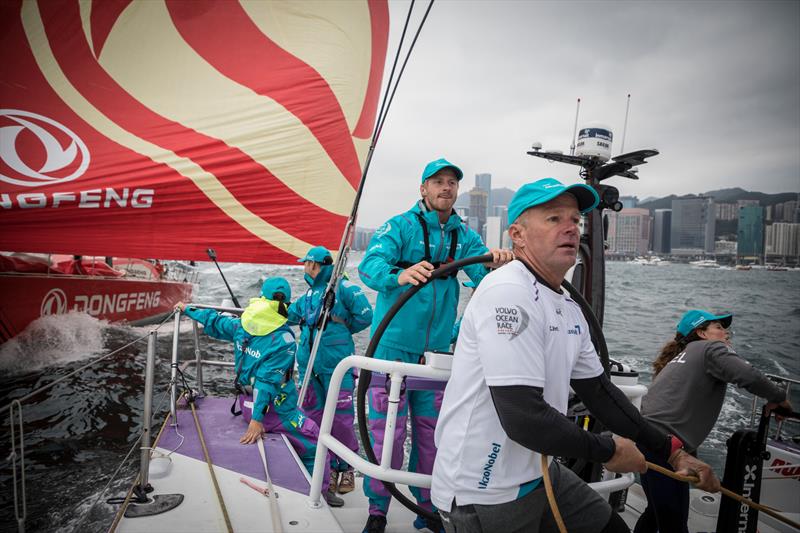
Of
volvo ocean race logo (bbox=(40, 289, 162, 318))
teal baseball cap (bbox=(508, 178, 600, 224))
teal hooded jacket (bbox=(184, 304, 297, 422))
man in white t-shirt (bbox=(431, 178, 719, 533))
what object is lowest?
volvo ocean race logo (bbox=(40, 289, 162, 318))

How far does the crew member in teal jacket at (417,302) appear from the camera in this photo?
2.42m

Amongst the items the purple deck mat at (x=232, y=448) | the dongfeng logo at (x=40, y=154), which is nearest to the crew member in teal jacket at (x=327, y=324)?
the purple deck mat at (x=232, y=448)

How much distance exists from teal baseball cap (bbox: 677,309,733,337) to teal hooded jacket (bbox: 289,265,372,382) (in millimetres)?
2421

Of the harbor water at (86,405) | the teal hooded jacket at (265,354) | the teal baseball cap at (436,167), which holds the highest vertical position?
the teal baseball cap at (436,167)

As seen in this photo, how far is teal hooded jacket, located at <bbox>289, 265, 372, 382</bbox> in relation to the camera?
4.02m

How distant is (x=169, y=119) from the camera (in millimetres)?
3541

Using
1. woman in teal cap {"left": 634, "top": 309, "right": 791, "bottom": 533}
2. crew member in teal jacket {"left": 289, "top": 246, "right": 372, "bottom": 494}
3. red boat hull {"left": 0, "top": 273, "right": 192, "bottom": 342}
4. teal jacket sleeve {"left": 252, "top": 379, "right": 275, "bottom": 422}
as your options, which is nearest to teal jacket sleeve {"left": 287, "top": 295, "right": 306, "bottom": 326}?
crew member in teal jacket {"left": 289, "top": 246, "right": 372, "bottom": 494}

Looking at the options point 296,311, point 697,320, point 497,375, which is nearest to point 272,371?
point 296,311

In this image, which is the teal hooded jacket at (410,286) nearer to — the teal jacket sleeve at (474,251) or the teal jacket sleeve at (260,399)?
the teal jacket sleeve at (474,251)

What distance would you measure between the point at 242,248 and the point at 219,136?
0.89 metres

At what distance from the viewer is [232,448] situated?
3.05 meters

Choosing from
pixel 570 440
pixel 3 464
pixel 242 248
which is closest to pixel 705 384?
pixel 570 440

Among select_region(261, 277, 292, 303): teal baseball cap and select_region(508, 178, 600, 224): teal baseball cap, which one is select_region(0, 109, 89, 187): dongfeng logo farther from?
select_region(508, 178, 600, 224): teal baseball cap

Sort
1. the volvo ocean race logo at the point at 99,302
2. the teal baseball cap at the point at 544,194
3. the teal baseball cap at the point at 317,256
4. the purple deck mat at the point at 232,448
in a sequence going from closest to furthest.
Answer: the teal baseball cap at the point at 544,194
the purple deck mat at the point at 232,448
the teal baseball cap at the point at 317,256
the volvo ocean race logo at the point at 99,302
